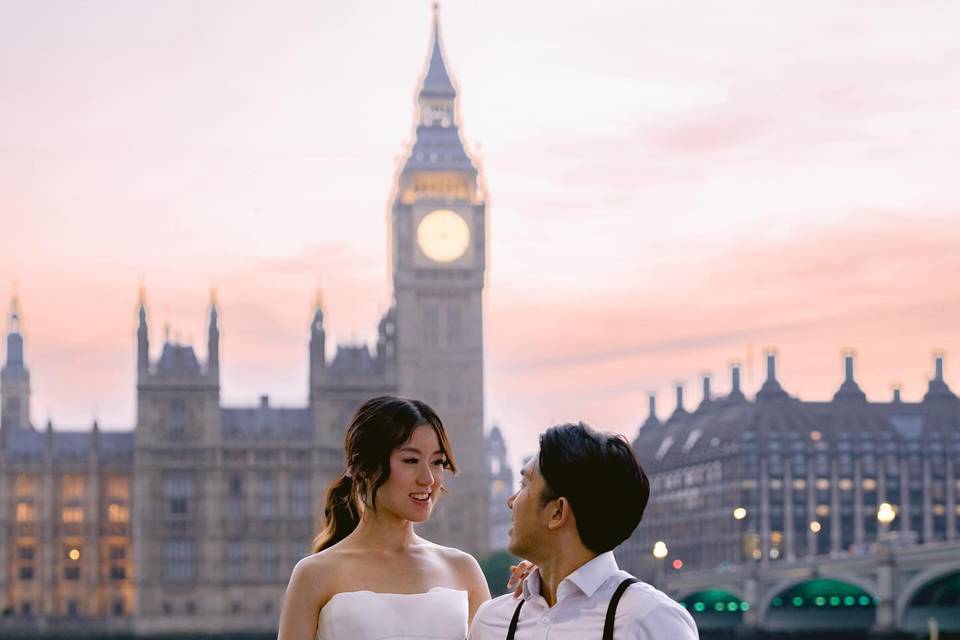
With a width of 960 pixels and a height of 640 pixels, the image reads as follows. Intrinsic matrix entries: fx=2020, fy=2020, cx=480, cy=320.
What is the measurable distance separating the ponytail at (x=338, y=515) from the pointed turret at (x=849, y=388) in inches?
4965

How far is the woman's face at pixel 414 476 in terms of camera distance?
587cm

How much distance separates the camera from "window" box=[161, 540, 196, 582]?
9656 cm

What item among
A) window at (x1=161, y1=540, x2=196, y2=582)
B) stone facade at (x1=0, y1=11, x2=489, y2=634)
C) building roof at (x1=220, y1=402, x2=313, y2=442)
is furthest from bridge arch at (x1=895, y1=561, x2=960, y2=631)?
window at (x1=161, y1=540, x2=196, y2=582)

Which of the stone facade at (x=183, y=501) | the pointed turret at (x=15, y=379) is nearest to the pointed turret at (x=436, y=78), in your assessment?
the stone facade at (x=183, y=501)

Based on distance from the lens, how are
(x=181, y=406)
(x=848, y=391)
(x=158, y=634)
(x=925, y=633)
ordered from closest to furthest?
1. (x=925, y=633)
2. (x=158, y=634)
3. (x=181, y=406)
4. (x=848, y=391)

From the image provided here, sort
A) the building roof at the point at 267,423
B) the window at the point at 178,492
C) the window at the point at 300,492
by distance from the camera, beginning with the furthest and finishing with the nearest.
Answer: the building roof at the point at 267,423
the window at the point at 300,492
the window at the point at 178,492

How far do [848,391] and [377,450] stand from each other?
422 ft

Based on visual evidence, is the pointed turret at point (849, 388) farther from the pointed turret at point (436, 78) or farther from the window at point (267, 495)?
the window at point (267, 495)

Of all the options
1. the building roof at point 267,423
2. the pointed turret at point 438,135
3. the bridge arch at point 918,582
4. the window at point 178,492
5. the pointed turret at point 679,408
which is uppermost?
the pointed turret at point 438,135

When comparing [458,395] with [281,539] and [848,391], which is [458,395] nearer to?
[281,539]

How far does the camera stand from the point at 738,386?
143 m

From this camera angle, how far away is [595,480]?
480 centimetres

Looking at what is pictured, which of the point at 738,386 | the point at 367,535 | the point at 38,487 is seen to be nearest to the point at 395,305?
the point at 38,487

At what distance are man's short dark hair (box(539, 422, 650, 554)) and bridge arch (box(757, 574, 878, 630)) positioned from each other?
241 feet
